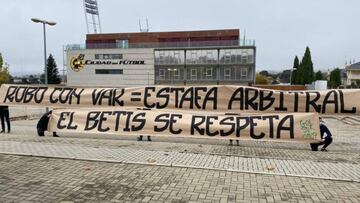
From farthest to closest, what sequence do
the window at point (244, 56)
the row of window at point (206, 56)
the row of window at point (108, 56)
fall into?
the row of window at point (108, 56), the row of window at point (206, 56), the window at point (244, 56)

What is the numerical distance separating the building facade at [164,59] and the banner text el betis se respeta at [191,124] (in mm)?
54282

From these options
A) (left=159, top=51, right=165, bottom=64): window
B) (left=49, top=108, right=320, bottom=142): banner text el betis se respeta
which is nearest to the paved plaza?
(left=49, top=108, right=320, bottom=142): banner text el betis se respeta

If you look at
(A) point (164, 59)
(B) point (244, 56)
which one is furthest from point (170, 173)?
(A) point (164, 59)

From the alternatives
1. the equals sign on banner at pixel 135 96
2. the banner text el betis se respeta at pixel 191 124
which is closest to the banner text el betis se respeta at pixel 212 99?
the equals sign on banner at pixel 135 96

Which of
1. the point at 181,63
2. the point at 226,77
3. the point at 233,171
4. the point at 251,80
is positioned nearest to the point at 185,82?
the point at 181,63

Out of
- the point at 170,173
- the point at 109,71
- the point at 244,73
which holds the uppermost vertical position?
the point at 109,71

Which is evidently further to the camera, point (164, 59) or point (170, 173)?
point (164, 59)

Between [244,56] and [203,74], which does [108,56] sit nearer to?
[203,74]

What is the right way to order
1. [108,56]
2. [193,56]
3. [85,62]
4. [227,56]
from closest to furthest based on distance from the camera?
[227,56] → [193,56] → [108,56] → [85,62]

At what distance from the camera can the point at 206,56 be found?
65.9 m

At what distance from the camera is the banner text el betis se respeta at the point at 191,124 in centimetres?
1028

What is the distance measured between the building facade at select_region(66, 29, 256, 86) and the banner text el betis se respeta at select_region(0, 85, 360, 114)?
5383 centimetres

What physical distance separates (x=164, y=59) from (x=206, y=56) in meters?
8.75

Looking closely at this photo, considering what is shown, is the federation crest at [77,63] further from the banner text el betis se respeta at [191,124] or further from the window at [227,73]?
the banner text el betis se respeta at [191,124]
